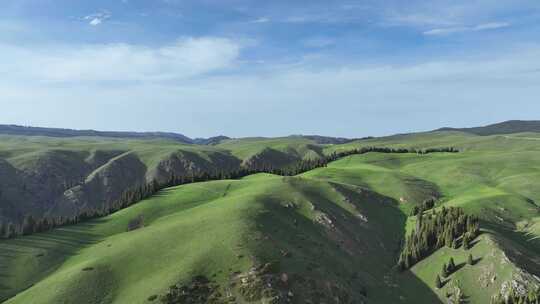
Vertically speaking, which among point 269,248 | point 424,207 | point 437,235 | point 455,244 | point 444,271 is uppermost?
point 269,248

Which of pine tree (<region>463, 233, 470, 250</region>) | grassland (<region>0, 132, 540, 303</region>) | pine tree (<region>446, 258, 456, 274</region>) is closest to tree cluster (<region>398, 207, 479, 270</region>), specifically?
pine tree (<region>463, 233, 470, 250</region>)

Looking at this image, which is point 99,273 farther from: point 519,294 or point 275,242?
point 519,294

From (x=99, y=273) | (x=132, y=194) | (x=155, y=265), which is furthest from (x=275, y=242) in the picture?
(x=132, y=194)

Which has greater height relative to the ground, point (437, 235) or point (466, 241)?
point (466, 241)

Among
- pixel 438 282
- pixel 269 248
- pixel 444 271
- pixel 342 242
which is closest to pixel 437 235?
pixel 444 271

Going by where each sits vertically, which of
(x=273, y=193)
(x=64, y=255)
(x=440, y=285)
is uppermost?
(x=273, y=193)

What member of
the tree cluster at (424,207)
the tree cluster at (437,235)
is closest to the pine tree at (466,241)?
the tree cluster at (437,235)

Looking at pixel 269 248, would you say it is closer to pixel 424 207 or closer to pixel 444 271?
pixel 444 271

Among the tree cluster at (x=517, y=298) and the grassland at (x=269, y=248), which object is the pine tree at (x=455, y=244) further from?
the tree cluster at (x=517, y=298)
